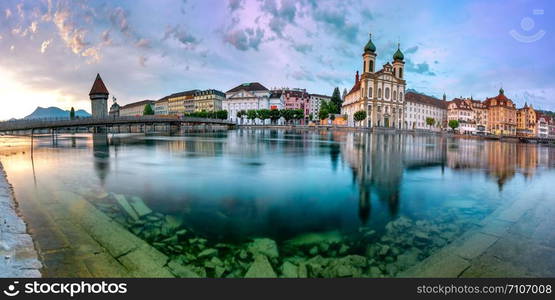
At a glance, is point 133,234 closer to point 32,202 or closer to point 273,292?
point 273,292

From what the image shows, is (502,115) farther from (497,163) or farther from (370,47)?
(497,163)

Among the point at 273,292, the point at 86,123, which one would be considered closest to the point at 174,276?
the point at 273,292

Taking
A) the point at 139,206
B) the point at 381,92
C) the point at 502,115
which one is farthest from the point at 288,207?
the point at 502,115

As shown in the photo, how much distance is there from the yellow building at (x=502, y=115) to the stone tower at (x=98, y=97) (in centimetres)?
12267

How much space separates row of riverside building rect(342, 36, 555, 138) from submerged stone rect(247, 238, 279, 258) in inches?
3223

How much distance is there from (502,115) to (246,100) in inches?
3618

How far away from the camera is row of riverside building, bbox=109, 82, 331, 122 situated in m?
131

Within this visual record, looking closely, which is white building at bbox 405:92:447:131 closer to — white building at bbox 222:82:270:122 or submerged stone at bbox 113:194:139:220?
white building at bbox 222:82:270:122

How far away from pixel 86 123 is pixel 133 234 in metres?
52.8

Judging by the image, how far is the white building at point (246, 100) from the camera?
129625 millimetres

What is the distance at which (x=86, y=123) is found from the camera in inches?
2045

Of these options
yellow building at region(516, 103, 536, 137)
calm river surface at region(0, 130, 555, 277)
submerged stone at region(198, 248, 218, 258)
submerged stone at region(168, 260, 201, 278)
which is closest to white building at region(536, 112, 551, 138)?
yellow building at region(516, 103, 536, 137)

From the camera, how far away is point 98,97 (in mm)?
85812

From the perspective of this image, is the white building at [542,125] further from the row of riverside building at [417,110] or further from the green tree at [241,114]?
the green tree at [241,114]
